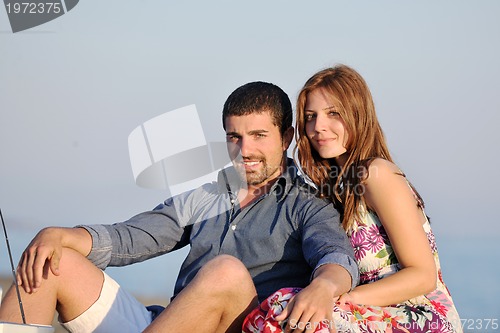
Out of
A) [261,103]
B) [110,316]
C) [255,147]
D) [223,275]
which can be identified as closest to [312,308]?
[223,275]

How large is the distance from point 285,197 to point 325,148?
249 mm

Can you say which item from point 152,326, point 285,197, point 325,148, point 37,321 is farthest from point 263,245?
point 37,321

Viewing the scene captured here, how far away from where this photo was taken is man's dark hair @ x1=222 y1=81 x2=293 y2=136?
10.9ft

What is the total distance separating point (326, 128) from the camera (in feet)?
10.5

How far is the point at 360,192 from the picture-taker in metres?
3.04

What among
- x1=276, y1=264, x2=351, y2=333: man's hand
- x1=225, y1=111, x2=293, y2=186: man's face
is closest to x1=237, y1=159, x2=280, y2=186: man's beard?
x1=225, y1=111, x2=293, y2=186: man's face

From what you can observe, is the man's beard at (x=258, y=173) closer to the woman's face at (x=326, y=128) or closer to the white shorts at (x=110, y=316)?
the woman's face at (x=326, y=128)

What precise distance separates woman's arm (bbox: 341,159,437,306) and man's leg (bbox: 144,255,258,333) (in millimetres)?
405

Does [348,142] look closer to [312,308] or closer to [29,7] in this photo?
[312,308]

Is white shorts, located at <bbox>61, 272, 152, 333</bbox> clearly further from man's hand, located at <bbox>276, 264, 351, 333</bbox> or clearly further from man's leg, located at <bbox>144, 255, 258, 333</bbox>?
man's hand, located at <bbox>276, 264, 351, 333</bbox>

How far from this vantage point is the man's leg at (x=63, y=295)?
9.23ft

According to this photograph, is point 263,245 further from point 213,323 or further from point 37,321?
point 37,321

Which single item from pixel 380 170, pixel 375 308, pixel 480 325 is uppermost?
pixel 380 170

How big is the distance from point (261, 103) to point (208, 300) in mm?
1028
